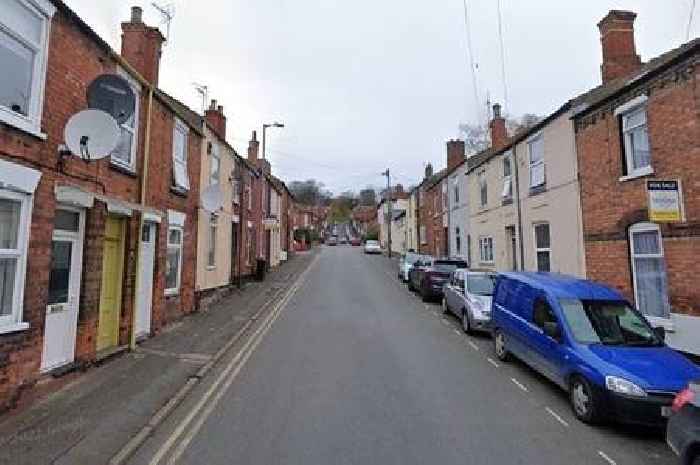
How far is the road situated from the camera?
5.27 metres

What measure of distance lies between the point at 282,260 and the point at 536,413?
3274 cm

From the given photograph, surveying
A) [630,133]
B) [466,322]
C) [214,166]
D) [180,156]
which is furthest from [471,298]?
[214,166]

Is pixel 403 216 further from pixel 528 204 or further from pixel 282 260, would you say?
pixel 528 204

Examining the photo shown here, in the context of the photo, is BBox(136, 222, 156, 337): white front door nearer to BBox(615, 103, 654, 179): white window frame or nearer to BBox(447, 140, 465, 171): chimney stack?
BBox(615, 103, 654, 179): white window frame

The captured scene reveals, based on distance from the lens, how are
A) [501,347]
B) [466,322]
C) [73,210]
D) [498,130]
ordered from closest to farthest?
[73,210] → [501,347] → [466,322] → [498,130]

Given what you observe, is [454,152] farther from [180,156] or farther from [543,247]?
[180,156]

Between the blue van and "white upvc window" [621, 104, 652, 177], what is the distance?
3774mm

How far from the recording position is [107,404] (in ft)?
21.7

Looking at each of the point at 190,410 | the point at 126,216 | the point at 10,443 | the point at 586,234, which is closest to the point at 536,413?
the point at 190,410

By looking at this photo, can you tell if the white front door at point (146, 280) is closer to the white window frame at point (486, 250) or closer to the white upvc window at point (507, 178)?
the white upvc window at point (507, 178)

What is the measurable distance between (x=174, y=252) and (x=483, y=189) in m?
15.2

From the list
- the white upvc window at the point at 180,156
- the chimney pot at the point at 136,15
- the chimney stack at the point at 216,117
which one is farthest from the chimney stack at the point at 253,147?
the chimney pot at the point at 136,15

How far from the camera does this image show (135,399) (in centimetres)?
686

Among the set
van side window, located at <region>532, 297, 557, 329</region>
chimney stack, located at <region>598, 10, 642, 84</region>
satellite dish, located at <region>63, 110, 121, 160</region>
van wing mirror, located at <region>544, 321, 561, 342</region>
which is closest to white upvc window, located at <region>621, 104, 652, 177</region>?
chimney stack, located at <region>598, 10, 642, 84</region>
